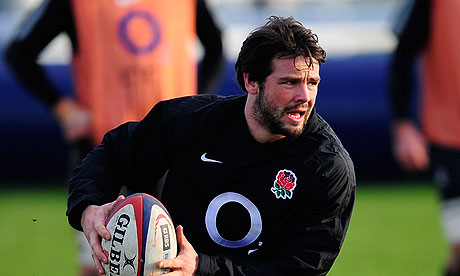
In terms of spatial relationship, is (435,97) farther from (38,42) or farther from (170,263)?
(170,263)

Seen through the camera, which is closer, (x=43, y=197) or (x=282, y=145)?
(x=282, y=145)

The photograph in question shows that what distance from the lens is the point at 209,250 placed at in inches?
174

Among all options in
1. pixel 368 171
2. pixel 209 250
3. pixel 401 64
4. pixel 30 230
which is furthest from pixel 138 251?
pixel 368 171

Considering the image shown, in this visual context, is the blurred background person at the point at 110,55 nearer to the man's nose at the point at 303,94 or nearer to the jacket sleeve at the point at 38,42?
the jacket sleeve at the point at 38,42

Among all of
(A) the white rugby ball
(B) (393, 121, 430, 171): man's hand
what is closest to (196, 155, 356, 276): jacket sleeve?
(A) the white rugby ball

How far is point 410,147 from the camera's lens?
6477mm

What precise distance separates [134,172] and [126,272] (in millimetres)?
824

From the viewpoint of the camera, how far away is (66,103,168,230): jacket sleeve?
4509 mm

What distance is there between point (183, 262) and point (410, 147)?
292cm

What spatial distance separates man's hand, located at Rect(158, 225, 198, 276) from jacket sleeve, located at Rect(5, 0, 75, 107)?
235 centimetres

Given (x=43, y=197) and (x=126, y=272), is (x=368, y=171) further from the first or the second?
(x=126, y=272)

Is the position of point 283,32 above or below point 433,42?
above

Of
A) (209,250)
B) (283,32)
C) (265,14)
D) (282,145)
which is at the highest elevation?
(283,32)

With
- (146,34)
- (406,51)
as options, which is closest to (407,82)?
(406,51)
